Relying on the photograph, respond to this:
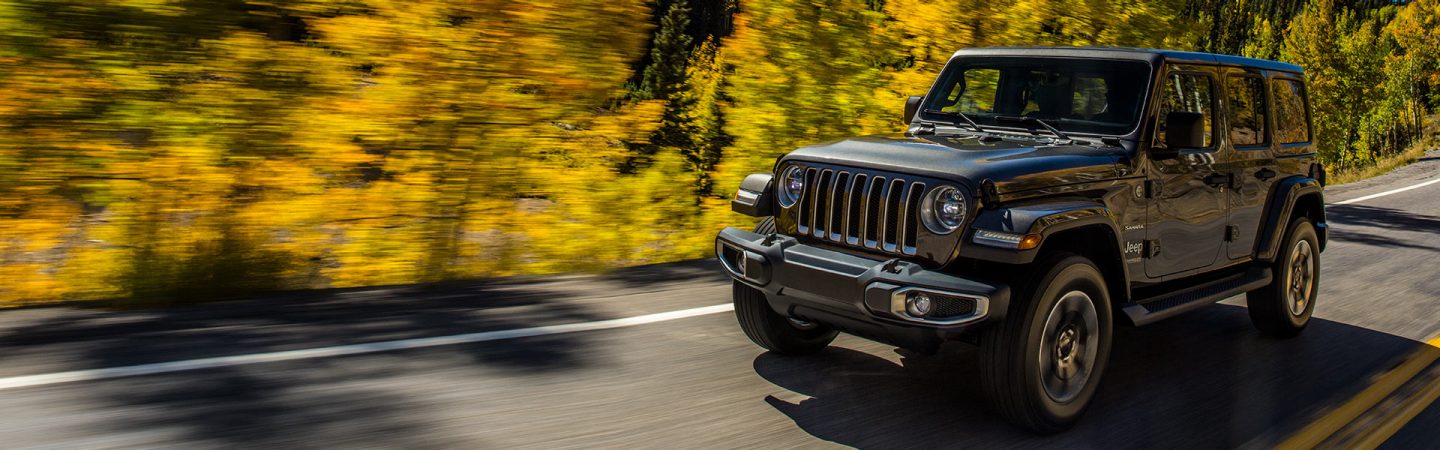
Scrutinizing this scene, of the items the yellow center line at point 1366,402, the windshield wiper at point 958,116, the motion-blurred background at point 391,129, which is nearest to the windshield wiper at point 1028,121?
the windshield wiper at point 958,116

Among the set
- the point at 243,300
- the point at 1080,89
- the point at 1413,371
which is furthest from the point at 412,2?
the point at 1413,371

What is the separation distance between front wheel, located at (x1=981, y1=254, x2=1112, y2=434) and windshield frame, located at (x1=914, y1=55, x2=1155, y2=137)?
1.09 metres

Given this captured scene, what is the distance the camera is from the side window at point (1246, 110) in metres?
6.34

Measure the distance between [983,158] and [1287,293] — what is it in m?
3.15

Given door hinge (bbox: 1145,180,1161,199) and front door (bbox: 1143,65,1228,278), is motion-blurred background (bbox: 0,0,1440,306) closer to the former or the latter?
front door (bbox: 1143,65,1228,278)

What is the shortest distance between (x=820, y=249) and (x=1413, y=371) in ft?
12.4

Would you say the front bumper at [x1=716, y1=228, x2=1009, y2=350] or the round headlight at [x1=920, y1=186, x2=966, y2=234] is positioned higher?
the round headlight at [x1=920, y1=186, x2=966, y2=234]

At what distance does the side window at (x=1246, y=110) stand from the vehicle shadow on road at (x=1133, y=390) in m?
1.27

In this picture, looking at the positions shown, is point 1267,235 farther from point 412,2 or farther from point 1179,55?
point 412,2

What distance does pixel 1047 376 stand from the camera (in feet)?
15.7

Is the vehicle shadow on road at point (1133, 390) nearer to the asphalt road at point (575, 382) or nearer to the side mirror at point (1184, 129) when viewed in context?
the asphalt road at point (575, 382)

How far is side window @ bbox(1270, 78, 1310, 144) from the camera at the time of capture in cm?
686

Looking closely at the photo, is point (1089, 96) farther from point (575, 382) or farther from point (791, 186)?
point (575, 382)

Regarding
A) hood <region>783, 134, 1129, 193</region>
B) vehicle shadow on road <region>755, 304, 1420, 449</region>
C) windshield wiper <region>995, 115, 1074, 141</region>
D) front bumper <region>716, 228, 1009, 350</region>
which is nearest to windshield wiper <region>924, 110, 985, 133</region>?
windshield wiper <region>995, 115, 1074, 141</region>
